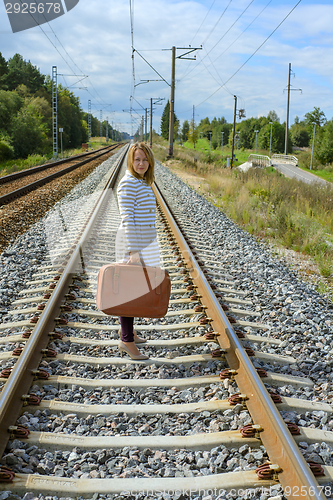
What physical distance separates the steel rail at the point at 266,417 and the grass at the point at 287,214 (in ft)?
9.54

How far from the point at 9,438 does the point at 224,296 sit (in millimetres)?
3068

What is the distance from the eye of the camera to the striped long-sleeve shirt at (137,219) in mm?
3352

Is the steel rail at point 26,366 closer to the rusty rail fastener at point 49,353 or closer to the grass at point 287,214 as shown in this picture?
the rusty rail fastener at point 49,353

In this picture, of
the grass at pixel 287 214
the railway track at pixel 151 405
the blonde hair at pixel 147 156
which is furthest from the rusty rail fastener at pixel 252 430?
the grass at pixel 287 214

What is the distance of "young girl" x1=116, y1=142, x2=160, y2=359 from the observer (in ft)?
11.0

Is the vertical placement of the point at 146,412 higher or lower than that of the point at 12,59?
lower

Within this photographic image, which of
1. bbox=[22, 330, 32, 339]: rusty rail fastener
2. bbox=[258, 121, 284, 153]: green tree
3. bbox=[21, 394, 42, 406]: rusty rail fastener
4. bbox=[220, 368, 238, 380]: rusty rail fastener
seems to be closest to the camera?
bbox=[21, 394, 42, 406]: rusty rail fastener

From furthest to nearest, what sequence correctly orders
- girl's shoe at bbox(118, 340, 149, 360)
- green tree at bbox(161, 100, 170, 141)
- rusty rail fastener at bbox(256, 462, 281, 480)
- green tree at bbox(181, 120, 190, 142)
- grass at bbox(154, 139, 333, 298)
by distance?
green tree at bbox(181, 120, 190, 142) < green tree at bbox(161, 100, 170, 141) < grass at bbox(154, 139, 333, 298) < girl's shoe at bbox(118, 340, 149, 360) < rusty rail fastener at bbox(256, 462, 281, 480)

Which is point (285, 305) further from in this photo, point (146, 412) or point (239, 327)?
point (146, 412)

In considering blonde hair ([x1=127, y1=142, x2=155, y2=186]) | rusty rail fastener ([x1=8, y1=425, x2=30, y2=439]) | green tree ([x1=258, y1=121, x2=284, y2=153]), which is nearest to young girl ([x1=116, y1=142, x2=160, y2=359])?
blonde hair ([x1=127, y1=142, x2=155, y2=186])

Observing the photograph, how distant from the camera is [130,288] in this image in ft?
10.7

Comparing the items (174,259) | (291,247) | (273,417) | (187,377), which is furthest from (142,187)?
(291,247)

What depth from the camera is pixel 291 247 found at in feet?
26.7

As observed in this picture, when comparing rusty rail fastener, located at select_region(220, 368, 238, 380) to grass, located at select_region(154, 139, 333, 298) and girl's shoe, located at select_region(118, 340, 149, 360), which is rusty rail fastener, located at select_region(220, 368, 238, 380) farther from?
grass, located at select_region(154, 139, 333, 298)
